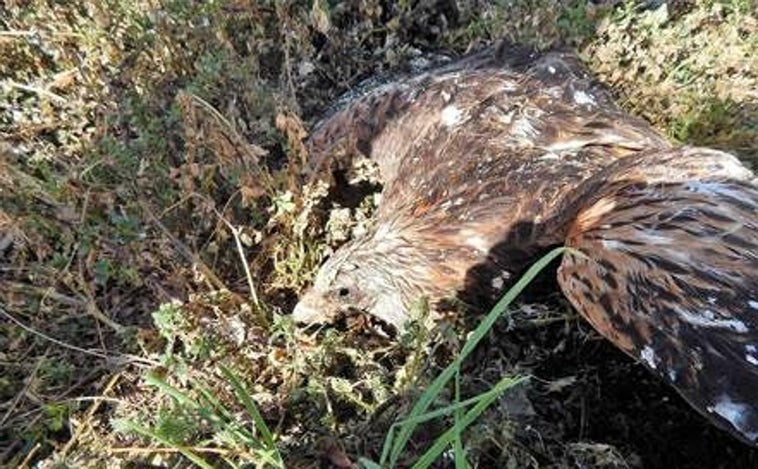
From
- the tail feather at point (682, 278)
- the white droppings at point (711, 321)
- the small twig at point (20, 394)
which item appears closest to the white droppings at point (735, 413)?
the tail feather at point (682, 278)

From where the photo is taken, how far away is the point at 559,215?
271 centimetres

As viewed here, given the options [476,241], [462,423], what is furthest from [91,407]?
[462,423]

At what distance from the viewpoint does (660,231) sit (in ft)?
7.36

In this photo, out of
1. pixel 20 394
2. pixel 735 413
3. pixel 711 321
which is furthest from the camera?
pixel 20 394

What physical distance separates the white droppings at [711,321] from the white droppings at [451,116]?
166cm

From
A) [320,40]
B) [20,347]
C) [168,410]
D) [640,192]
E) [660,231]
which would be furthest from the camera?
[320,40]

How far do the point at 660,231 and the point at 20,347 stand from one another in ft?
8.95

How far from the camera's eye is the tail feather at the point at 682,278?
1.93m

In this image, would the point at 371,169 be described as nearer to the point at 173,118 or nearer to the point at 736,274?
the point at 173,118

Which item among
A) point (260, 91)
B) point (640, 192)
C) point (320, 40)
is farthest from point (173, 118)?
point (640, 192)

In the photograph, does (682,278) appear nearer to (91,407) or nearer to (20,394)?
(91,407)

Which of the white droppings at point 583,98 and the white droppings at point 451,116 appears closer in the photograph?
the white droppings at point 583,98

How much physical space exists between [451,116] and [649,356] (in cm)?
173

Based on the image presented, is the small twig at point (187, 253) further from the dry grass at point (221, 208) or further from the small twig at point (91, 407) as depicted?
the small twig at point (91, 407)
